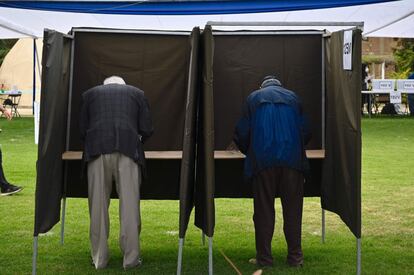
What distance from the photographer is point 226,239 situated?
24.9 feet

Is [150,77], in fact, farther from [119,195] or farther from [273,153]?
[273,153]

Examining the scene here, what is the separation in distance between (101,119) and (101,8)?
4.41 metres

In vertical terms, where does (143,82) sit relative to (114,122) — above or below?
above

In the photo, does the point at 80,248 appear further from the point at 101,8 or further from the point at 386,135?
the point at 386,135

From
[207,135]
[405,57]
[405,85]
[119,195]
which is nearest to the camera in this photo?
[207,135]

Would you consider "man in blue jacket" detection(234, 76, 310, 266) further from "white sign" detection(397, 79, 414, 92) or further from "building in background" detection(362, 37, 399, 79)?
"building in background" detection(362, 37, 399, 79)

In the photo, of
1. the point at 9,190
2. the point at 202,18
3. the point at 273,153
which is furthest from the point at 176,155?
the point at 202,18

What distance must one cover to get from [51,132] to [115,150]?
59 centimetres

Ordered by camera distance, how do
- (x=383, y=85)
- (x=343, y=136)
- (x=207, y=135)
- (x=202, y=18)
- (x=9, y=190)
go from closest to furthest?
(x=207, y=135), (x=343, y=136), (x=9, y=190), (x=202, y=18), (x=383, y=85)

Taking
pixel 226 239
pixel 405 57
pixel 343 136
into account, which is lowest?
pixel 226 239

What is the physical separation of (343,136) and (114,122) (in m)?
1.98

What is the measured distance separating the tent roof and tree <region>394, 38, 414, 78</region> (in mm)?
21330

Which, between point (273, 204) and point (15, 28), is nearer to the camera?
point (273, 204)

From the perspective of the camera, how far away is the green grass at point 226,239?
21.2 feet
